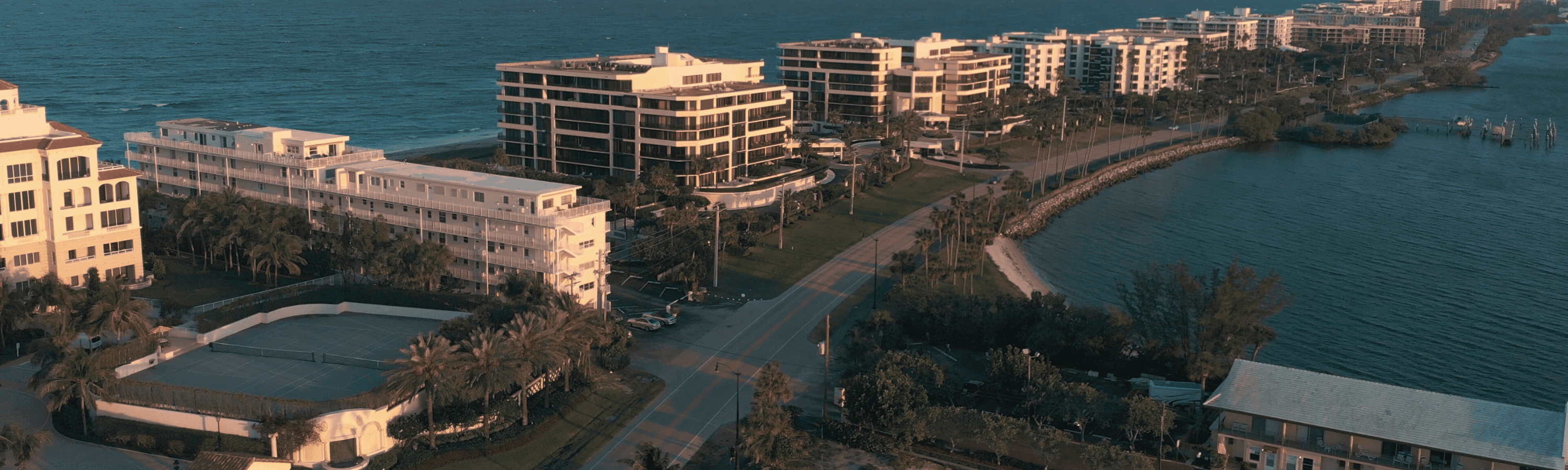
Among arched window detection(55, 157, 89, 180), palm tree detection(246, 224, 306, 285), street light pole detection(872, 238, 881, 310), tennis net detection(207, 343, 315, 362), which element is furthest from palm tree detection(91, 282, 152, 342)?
street light pole detection(872, 238, 881, 310)

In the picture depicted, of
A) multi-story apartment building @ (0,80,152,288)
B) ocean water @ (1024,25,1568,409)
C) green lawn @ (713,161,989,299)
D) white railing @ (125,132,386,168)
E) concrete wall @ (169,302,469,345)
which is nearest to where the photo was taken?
concrete wall @ (169,302,469,345)

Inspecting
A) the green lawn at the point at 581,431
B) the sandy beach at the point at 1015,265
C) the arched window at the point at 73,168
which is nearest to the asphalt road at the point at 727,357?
the green lawn at the point at 581,431

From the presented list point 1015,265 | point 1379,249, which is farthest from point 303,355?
point 1379,249

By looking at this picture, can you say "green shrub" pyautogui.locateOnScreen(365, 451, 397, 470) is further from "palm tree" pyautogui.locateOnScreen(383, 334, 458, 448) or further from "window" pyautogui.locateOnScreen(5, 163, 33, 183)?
"window" pyautogui.locateOnScreen(5, 163, 33, 183)

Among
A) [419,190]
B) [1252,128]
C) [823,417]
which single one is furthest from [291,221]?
[1252,128]

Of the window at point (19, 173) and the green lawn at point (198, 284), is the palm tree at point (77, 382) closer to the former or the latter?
the green lawn at point (198, 284)
